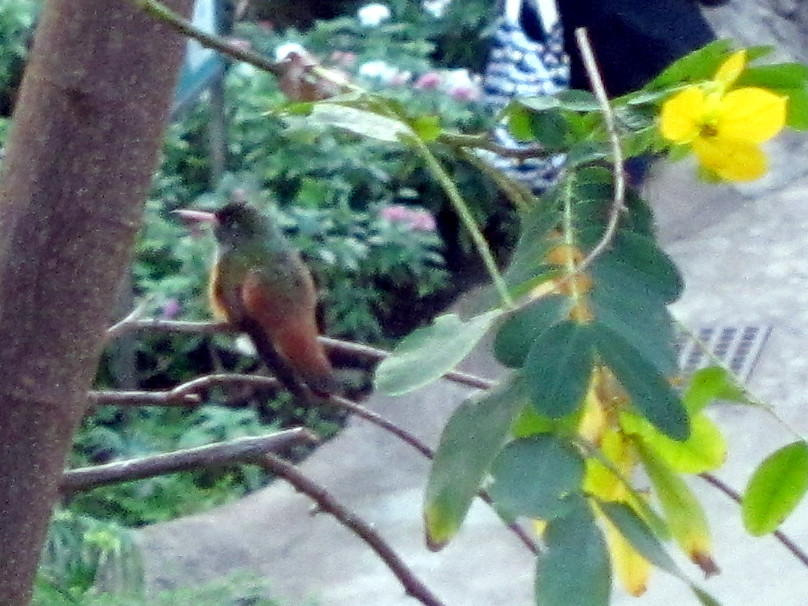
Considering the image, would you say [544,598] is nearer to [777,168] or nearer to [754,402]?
[754,402]

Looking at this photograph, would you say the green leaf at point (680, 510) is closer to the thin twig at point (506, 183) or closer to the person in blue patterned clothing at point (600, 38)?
the thin twig at point (506, 183)

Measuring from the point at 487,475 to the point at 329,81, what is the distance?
0.19 m

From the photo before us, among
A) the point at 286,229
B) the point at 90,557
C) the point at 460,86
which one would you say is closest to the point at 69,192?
the point at 90,557

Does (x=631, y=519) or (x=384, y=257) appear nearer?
(x=631, y=519)

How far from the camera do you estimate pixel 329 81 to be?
51cm

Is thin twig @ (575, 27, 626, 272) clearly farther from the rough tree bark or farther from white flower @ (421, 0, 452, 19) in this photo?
white flower @ (421, 0, 452, 19)

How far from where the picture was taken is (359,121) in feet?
1.37

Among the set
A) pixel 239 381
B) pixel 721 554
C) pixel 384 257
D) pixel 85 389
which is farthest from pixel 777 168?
pixel 85 389

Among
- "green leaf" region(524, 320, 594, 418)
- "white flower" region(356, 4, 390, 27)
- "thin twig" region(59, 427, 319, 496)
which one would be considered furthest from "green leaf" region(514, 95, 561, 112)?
"white flower" region(356, 4, 390, 27)

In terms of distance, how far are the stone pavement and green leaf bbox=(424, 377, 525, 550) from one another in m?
2.00

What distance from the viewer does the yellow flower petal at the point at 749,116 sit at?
0.41m

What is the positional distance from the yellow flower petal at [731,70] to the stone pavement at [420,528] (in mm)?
1985

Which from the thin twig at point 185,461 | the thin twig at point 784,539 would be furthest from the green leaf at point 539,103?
the thin twig at point 185,461

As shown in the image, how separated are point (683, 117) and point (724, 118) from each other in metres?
0.01
